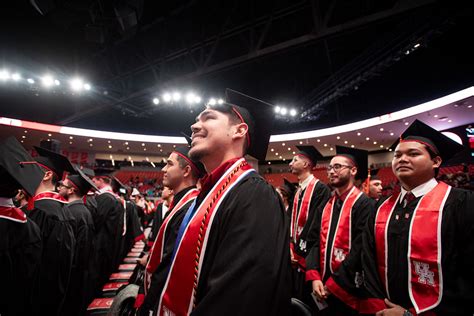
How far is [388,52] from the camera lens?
9148 mm

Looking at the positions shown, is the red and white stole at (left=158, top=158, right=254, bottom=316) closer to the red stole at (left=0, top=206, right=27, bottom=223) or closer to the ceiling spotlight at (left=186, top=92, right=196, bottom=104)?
the red stole at (left=0, top=206, right=27, bottom=223)

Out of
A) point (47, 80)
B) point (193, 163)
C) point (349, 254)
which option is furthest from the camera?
point (47, 80)

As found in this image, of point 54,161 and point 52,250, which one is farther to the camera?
point 54,161

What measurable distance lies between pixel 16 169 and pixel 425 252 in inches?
118

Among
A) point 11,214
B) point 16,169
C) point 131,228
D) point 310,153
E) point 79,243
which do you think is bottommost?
point 131,228

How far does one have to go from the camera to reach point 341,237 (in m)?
2.47

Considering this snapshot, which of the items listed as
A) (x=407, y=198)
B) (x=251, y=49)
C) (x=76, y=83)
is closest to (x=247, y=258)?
(x=407, y=198)

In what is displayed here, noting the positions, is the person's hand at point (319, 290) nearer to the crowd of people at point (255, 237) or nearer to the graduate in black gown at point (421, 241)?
the crowd of people at point (255, 237)

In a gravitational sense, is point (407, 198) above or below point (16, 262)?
above

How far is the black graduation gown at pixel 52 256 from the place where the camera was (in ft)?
8.56

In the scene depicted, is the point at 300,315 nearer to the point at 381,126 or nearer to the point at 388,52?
the point at 388,52

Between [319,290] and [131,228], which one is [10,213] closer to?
[319,290]

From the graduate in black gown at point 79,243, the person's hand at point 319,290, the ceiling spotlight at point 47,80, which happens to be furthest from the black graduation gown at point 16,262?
the ceiling spotlight at point 47,80

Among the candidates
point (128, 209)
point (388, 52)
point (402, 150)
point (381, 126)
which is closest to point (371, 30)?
point (388, 52)
